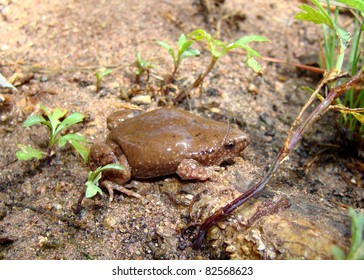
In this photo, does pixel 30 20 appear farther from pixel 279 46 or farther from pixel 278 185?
pixel 278 185

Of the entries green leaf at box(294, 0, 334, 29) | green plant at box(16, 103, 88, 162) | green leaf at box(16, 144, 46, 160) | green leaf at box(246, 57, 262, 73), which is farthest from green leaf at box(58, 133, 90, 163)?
green leaf at box(294, 0, 334, 29)

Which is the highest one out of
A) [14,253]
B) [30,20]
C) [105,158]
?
[30,20]

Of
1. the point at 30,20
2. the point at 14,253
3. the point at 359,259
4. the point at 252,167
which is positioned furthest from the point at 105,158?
the point at 30,20

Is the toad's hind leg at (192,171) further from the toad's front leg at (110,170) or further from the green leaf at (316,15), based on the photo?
the green leaf at (316,15)

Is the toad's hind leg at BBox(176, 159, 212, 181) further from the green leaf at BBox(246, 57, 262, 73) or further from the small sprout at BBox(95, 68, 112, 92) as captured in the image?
the small sprout at BBox(95, 68, 112, 92)

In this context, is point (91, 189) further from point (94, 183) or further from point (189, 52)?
point (189, 52)

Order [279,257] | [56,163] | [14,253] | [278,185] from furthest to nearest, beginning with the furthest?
[56,163]
[278,185]
[14,253]
[279,257]

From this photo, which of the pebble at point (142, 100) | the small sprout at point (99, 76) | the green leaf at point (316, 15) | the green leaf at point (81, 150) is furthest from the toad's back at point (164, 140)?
the green leaf at point (316, 15)
